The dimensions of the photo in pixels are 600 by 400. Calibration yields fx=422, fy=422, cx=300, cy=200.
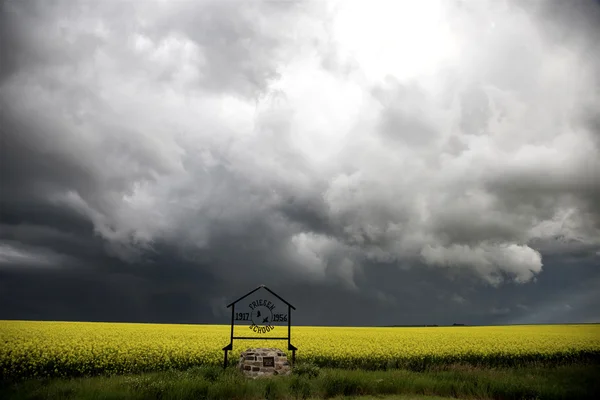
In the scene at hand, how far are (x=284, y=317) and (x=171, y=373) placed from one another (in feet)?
14.6

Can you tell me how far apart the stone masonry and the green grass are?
0.47 meters

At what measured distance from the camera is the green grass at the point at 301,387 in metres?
11.8

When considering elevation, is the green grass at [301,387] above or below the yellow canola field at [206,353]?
below

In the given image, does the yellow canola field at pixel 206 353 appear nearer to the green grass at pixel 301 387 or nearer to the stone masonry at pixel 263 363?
the green grass at pixel 301 387

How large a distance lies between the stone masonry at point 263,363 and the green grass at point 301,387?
47 cm

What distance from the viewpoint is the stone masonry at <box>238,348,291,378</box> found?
576 inches

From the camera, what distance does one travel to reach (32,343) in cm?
1583

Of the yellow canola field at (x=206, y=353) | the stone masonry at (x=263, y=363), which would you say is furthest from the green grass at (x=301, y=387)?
the yellow canola field at (x=206, y=353)

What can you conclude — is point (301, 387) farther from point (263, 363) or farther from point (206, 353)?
point (206, 353)

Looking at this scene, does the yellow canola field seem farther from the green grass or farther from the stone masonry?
the stone masonry

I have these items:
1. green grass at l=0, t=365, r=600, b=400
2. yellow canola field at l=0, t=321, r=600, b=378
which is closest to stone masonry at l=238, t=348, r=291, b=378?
green grass at l=0, t=365, r=600, b=400

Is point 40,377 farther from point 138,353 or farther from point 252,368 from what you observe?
point 252,368

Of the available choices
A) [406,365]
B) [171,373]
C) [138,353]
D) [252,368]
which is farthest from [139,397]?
[406,365]

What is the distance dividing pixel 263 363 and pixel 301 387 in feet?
7.12
